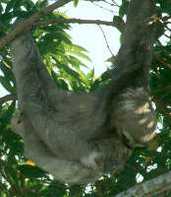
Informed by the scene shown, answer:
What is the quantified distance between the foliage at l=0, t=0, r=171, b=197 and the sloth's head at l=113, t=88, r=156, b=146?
48 centimetres

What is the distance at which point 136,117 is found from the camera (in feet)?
13.6

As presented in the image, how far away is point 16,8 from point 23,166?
1.13m

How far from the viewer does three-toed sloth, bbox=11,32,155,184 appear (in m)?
4.18

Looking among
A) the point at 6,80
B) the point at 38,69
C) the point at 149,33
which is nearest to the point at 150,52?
the point at 149,33

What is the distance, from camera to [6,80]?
511 centimetres

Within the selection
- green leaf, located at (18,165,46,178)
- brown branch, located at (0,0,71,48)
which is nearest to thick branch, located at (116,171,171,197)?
brown branch, located at (0,0,71,48)

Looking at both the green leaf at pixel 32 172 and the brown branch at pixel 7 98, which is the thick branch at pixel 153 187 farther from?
the green leaf at pixel 32 172

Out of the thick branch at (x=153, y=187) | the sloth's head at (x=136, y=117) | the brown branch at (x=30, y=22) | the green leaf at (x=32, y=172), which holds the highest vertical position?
the brown branch at (x=30, y=22)

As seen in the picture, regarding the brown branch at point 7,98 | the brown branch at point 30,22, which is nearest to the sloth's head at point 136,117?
the brown branch at point 30,22

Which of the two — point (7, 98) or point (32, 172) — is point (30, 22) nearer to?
point (7, 98)

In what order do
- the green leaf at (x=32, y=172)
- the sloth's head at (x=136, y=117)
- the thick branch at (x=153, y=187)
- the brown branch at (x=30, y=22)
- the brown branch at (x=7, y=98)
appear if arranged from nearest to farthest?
the thick branch at (x=153, y=187) → the sloth's head at (x=136, y=117) → the brown branch at (x=30, y=22) → the brown branch at (x=7, y=98) → the green leaf at (x=32, y=172)

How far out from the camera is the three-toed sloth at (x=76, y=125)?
418cm

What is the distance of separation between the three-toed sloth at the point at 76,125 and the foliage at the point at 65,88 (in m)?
0.34

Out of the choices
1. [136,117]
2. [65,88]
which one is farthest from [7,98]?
[136,117]
